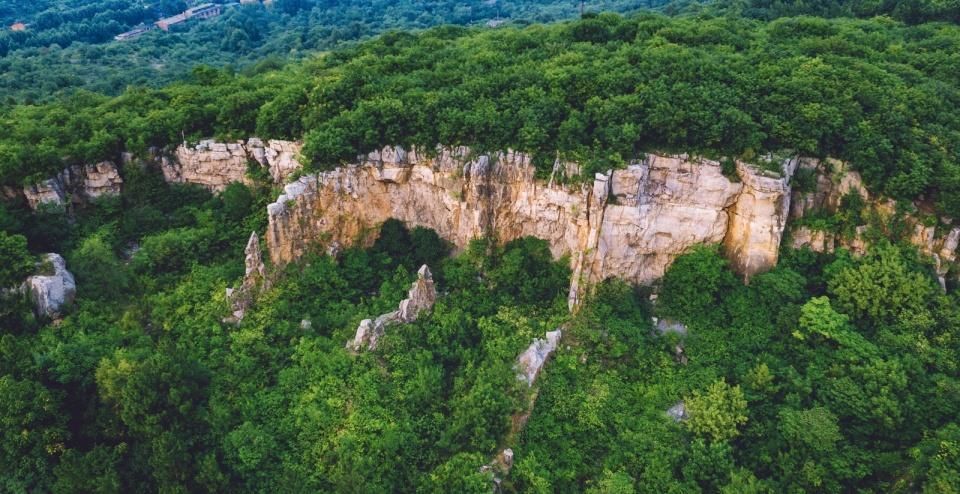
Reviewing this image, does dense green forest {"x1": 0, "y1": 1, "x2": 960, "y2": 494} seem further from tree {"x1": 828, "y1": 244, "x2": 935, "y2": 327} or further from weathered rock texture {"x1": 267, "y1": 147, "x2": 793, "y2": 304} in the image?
weathered rock texture {"x1": 267, "y1": 147, "x2": 793, "y2": 304}

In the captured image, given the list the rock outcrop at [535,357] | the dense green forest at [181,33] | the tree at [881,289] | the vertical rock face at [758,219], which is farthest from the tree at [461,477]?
the dense green forest at [181,33]

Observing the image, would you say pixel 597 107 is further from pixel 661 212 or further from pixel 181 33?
pixel 181 33

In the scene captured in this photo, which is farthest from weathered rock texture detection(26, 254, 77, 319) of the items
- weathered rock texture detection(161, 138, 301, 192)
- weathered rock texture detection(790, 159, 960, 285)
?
weathered rock texture detection(790, 159, 960, 285)

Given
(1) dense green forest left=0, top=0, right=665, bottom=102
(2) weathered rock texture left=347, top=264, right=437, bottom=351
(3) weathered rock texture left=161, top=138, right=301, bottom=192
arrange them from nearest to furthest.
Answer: (2) weathered rock texture left=347, top=264, right=437, bottom=351, (3) weathered rock texture left=161, top=138, right=301, bottom=192, (1) dense green forest left=0, top=0, right=665, bottom=102

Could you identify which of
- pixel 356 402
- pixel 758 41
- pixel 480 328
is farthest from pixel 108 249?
pixel 758 41

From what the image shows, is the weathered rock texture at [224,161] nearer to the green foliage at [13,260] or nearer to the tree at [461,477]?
the green foliage at [13,260]

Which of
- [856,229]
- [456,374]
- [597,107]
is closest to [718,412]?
[456,374]

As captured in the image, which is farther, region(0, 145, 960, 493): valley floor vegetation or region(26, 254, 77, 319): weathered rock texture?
region(26, 254, 77, 319): weathered rock texture
